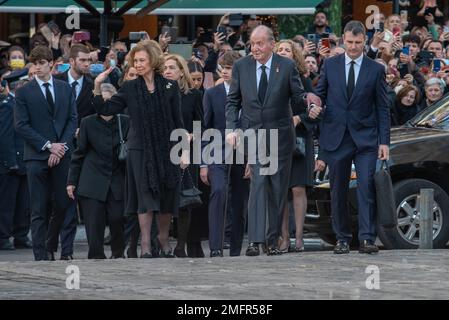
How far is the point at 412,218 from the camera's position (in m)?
17.4

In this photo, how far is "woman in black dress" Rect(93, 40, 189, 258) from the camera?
14.9 m

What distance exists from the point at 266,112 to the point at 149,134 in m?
1.09

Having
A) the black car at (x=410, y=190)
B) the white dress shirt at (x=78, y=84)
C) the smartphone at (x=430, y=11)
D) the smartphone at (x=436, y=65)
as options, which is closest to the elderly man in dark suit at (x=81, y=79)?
the white dress shirt at (x=78, y=84)

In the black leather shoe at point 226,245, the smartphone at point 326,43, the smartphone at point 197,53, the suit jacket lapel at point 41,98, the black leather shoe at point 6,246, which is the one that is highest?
the smartphone at point 326,43

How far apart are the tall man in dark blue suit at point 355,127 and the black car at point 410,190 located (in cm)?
222

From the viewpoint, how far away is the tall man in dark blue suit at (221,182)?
16.2m

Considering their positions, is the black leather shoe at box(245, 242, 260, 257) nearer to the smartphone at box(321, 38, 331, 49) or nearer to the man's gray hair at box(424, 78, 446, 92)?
the man's gray hair at box(424, 78, 446, 92)

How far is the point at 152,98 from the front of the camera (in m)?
15.0

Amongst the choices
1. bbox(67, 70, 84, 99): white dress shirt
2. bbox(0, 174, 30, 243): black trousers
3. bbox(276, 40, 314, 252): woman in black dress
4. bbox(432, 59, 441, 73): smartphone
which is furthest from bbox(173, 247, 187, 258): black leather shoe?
bbox(432, 59, 441, 73): smartphone

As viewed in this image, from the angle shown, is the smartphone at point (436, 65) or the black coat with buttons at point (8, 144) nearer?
the black coat with buttons at point (8, 144)

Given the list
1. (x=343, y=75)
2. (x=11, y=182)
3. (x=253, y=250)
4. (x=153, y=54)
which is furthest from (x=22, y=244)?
(x=343, y=75)

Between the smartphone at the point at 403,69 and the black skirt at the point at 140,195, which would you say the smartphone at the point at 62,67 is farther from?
the smartphone at the point at 403,69

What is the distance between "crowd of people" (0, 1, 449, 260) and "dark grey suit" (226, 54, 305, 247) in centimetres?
1
